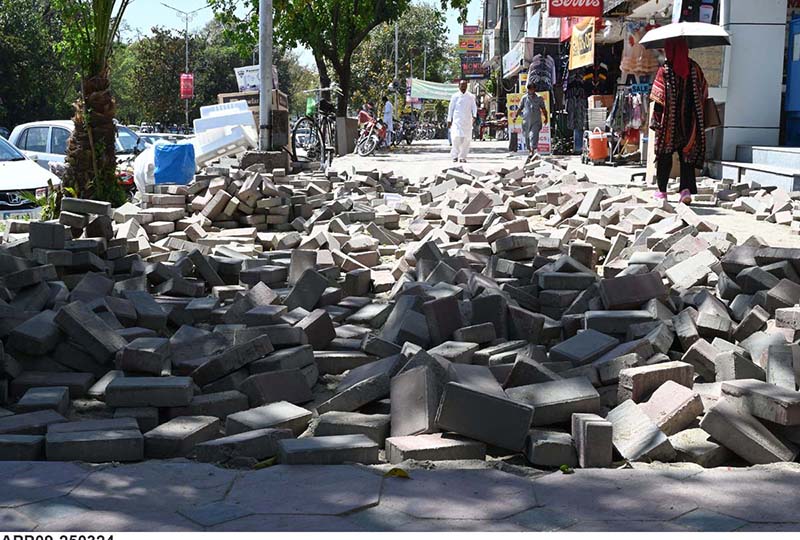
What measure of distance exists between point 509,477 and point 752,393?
117cm

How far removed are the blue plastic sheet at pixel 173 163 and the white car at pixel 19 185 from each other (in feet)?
4.45

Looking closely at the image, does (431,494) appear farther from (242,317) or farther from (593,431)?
(242,317)

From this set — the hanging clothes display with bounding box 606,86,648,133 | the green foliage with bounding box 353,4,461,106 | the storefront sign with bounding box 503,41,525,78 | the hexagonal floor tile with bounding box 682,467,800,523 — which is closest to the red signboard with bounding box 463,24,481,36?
the green foliage with bounding box 353,4,461,106

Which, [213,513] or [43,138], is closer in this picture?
[213,513]

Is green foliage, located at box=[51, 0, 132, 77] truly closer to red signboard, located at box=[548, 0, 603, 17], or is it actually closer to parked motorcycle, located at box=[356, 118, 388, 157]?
red signboard, located at box=[548, 0, 603, 17]

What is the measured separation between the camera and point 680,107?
1105 centimetres

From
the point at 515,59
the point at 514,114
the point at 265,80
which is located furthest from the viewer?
the point at 515,59

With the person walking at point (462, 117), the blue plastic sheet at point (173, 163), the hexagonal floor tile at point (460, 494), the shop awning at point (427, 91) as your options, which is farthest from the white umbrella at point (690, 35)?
the shop awning at point (427, 91)

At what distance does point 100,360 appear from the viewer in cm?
481

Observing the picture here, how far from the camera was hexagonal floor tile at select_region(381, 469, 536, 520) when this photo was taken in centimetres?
297

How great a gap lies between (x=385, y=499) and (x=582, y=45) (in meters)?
20.2

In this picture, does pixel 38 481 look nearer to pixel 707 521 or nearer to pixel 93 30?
pixel 707 521

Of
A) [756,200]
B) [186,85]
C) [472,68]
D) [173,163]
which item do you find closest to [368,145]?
[173,163]

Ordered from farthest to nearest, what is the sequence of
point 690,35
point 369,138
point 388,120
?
point 388,120 → point 369,138 → point 690,35
